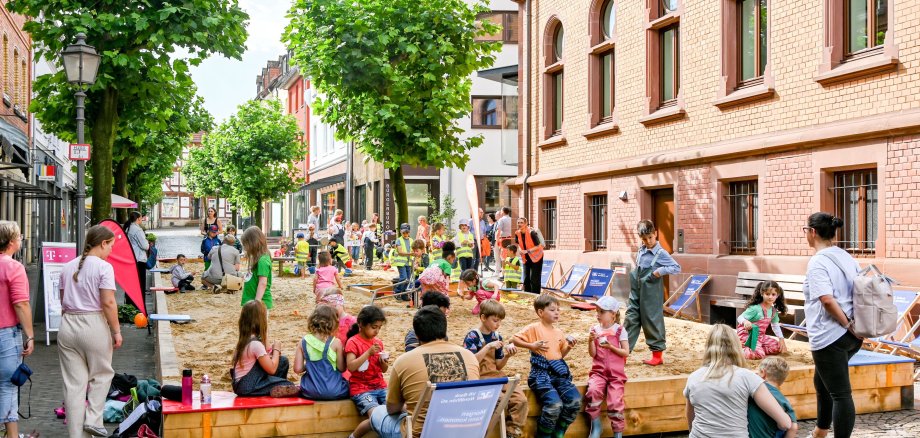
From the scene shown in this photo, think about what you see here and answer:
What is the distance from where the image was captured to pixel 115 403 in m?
8.58

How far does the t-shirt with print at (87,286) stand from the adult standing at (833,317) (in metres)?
5.23

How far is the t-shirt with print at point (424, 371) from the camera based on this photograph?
21.6ft

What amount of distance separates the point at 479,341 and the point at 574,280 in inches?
471

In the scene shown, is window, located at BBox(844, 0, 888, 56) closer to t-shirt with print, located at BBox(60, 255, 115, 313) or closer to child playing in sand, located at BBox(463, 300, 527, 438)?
child playing in sand, located at BBox(463, 300, 527, 438)

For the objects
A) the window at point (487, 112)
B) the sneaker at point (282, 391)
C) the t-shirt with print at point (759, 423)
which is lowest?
the sneaker at point (282, 391)

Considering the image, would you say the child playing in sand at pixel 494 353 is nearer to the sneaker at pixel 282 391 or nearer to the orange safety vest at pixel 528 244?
the sneaker at pixel 282 391

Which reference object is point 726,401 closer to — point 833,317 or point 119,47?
point 833,317

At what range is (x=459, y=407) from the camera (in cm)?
620

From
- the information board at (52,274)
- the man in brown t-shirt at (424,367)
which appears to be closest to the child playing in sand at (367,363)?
the man in brown t-shirt at (424,367)

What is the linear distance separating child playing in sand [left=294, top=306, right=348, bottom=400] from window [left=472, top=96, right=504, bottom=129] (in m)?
34.0

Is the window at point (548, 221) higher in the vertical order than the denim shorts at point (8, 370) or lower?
higher

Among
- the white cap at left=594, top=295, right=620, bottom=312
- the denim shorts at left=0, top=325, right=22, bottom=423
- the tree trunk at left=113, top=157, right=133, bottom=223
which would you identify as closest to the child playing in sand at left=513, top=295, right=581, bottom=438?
the white cap at left=594, top=295, right=620, bottom=312

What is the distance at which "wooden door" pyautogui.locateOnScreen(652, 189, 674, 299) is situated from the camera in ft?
59.8

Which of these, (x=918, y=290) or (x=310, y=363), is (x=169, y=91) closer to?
(x=310, y=363)
